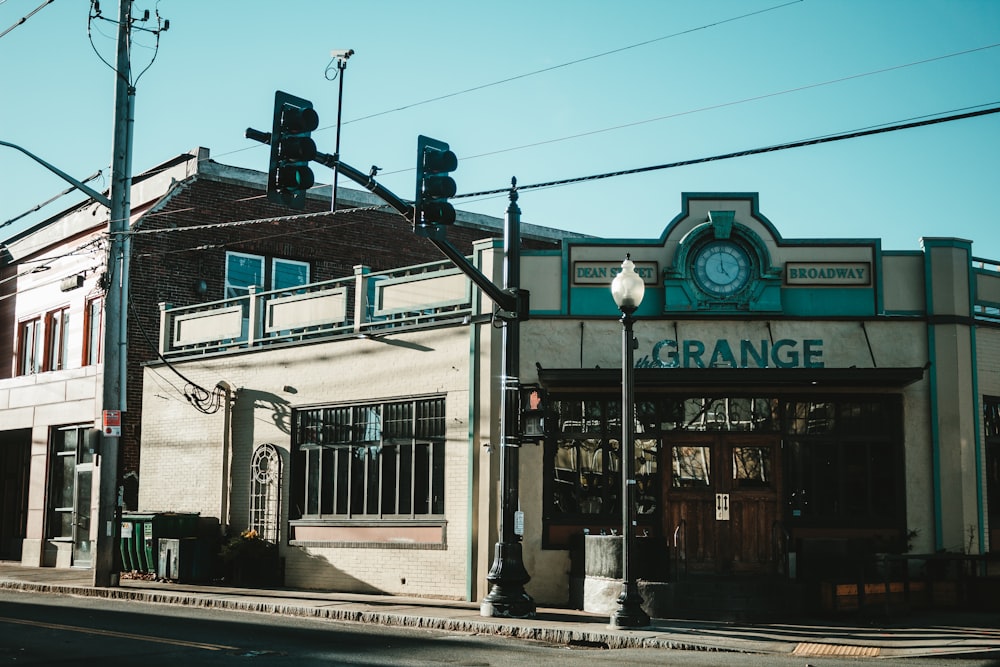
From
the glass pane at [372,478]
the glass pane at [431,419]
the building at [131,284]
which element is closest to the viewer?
the glass pane at [431,419]

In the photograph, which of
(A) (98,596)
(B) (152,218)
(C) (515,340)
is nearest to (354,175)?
(C) (515,340)

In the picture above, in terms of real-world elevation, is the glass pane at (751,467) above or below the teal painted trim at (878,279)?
below

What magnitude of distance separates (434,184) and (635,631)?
20.3 feet

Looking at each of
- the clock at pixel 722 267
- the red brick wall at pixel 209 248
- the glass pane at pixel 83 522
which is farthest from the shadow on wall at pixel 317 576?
the clock at pixel 722 267

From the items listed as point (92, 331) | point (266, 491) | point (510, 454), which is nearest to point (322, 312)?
point (266, 491)

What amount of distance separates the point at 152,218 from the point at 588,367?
1229 cm

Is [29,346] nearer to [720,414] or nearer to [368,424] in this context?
[368,424]

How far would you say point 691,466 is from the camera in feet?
61.3

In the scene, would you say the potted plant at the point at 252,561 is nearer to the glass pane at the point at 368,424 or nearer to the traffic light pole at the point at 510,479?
the glass pane at the point at 368,424

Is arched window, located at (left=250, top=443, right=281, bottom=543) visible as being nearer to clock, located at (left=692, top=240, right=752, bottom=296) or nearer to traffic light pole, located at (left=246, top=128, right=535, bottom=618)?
traffic light pole, located at (left=246, top=128, right=535, bottom=618)

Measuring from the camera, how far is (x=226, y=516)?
23203 mm

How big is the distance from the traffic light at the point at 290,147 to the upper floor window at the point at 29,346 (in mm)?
20034

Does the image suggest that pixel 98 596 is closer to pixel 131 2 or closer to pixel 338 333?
pixel 338 333

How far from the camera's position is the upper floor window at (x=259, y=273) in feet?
90.1
